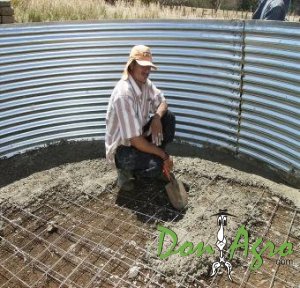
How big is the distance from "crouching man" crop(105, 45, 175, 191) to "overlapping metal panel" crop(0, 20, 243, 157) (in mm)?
813

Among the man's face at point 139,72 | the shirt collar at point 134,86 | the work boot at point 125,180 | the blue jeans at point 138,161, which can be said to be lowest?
the work boot at point 125,180

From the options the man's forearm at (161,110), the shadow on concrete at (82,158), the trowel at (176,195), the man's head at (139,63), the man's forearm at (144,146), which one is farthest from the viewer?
the shadow on concrete at (82,158)

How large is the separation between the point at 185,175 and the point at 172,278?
1.62 meters

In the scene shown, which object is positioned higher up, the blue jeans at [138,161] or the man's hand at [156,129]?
the man's hand at [156,129]

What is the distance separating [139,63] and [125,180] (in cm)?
128

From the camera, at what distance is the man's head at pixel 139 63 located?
3574mm

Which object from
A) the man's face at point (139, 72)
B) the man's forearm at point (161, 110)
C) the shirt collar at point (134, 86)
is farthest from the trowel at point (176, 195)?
the man's face at point (139, 72)

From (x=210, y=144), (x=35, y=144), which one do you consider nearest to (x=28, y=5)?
(x=35, y=144)

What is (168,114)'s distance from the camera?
165 inches

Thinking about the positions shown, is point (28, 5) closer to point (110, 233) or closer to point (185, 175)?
point (185, 175)

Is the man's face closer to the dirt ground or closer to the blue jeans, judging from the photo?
the blue jeans

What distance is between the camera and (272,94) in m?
4.18

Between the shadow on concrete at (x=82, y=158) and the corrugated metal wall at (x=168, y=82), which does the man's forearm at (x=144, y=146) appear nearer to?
the shadow on concrete at (x=82, y=158)

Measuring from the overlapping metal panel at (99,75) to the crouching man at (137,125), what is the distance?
81 centimetres
